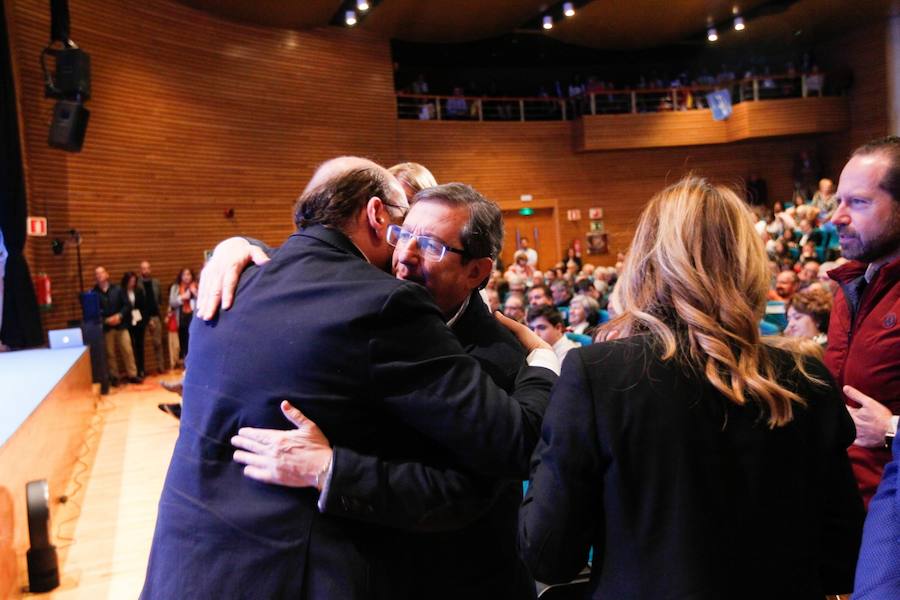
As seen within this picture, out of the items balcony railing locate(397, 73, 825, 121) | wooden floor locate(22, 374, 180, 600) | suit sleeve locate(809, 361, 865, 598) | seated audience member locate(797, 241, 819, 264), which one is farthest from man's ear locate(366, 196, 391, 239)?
balcony railing locate(397, 73, 825, 121)

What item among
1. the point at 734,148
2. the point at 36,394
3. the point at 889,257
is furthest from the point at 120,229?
the point at 734,148

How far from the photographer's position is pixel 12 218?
28.3 ft

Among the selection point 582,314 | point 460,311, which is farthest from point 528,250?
point 460,311

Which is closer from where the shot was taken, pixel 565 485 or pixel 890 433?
pixel 565 485

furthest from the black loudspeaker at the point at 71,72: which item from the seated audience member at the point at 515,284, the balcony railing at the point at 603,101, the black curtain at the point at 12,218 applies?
the balcony railing at the point at 603,101

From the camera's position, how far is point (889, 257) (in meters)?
1.91

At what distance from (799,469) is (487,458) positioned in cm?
48

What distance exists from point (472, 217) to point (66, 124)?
24.9 feet

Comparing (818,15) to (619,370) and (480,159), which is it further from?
(619,370)

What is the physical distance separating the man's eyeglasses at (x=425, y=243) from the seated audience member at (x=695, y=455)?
1.60 feet

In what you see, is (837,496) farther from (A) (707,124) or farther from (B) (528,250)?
(A) (707,124)

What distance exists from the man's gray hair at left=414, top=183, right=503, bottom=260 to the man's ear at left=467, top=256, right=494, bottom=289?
0.4 inches

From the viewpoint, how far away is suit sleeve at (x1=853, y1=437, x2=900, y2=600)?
90 cm

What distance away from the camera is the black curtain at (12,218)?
8555 millimetres
